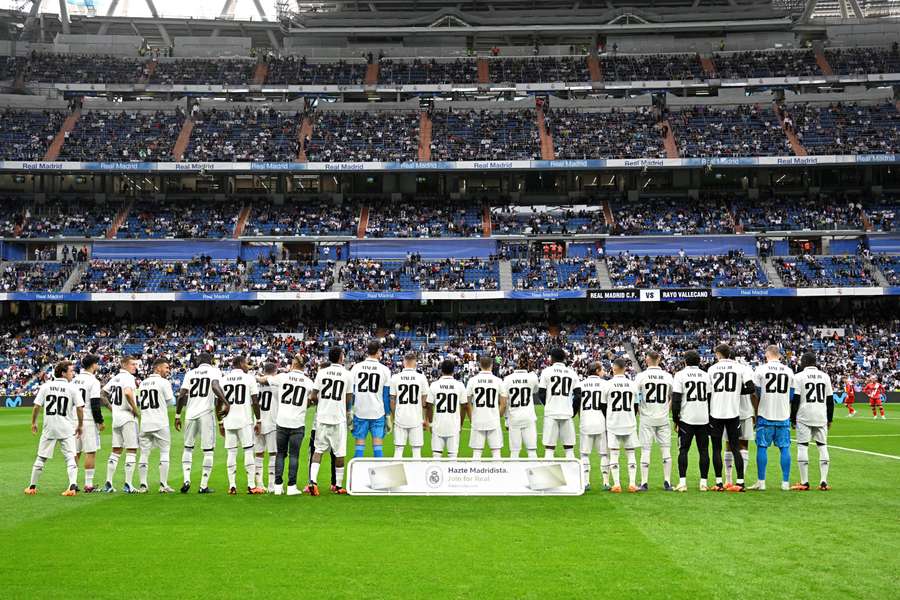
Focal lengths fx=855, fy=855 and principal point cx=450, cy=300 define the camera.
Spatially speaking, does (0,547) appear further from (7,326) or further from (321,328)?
(7,326)

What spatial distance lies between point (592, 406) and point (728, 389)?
219cm

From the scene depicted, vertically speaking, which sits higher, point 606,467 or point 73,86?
point 73,86

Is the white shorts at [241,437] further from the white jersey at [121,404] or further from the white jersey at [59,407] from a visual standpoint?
the white jersey at [59,407]

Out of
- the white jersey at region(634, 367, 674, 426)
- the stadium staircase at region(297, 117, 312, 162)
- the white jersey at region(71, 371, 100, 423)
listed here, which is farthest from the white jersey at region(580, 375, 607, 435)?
the stadium staircase at region(297, 117, 312, 162)

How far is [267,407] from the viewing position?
1427 cm

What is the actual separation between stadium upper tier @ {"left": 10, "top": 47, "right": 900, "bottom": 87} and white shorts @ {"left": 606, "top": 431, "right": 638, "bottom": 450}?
55881 millimetres

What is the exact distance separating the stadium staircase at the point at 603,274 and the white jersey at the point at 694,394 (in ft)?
133

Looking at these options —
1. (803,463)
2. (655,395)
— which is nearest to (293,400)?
(655,395)

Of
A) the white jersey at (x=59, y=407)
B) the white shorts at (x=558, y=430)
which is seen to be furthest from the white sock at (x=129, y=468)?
the white shorts at (x=558, y=430)

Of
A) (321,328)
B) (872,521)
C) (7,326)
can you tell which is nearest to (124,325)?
(7,326)

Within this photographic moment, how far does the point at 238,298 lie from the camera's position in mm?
53938

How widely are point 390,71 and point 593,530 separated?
61.9 meters

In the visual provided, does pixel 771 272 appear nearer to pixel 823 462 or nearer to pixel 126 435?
pixel 823 462

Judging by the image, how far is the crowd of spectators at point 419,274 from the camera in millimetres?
54625
